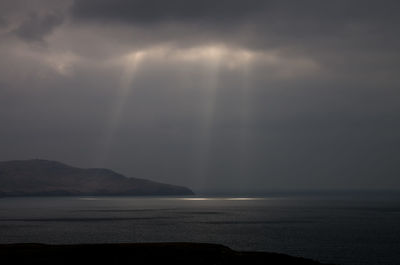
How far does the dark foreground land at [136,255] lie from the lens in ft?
232

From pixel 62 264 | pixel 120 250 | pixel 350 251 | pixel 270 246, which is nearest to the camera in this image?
pixel 62 264

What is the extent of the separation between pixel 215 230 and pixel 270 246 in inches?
1673

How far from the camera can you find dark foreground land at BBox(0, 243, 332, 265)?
232ft

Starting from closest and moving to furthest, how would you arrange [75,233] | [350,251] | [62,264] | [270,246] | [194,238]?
[62,264] → [350,251] → [270,246] → [194,238] → [75,233]

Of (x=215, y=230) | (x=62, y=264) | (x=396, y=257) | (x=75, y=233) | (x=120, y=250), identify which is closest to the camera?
(x=62, y=264)

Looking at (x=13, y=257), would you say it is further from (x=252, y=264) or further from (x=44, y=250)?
(x=252, y=264)

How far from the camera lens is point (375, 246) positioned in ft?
374

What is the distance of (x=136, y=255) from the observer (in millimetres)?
74062

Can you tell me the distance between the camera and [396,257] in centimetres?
9781

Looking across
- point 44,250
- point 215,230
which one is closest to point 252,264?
point 44,250

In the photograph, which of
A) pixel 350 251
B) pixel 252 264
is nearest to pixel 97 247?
pixel 252 264

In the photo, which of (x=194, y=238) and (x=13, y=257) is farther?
(x=194, y=238)

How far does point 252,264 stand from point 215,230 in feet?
281

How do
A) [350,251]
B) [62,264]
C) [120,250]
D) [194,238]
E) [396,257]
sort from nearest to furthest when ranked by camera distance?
[62,264] < [120,250] < [396,257] < [350,251] < [194,238]
